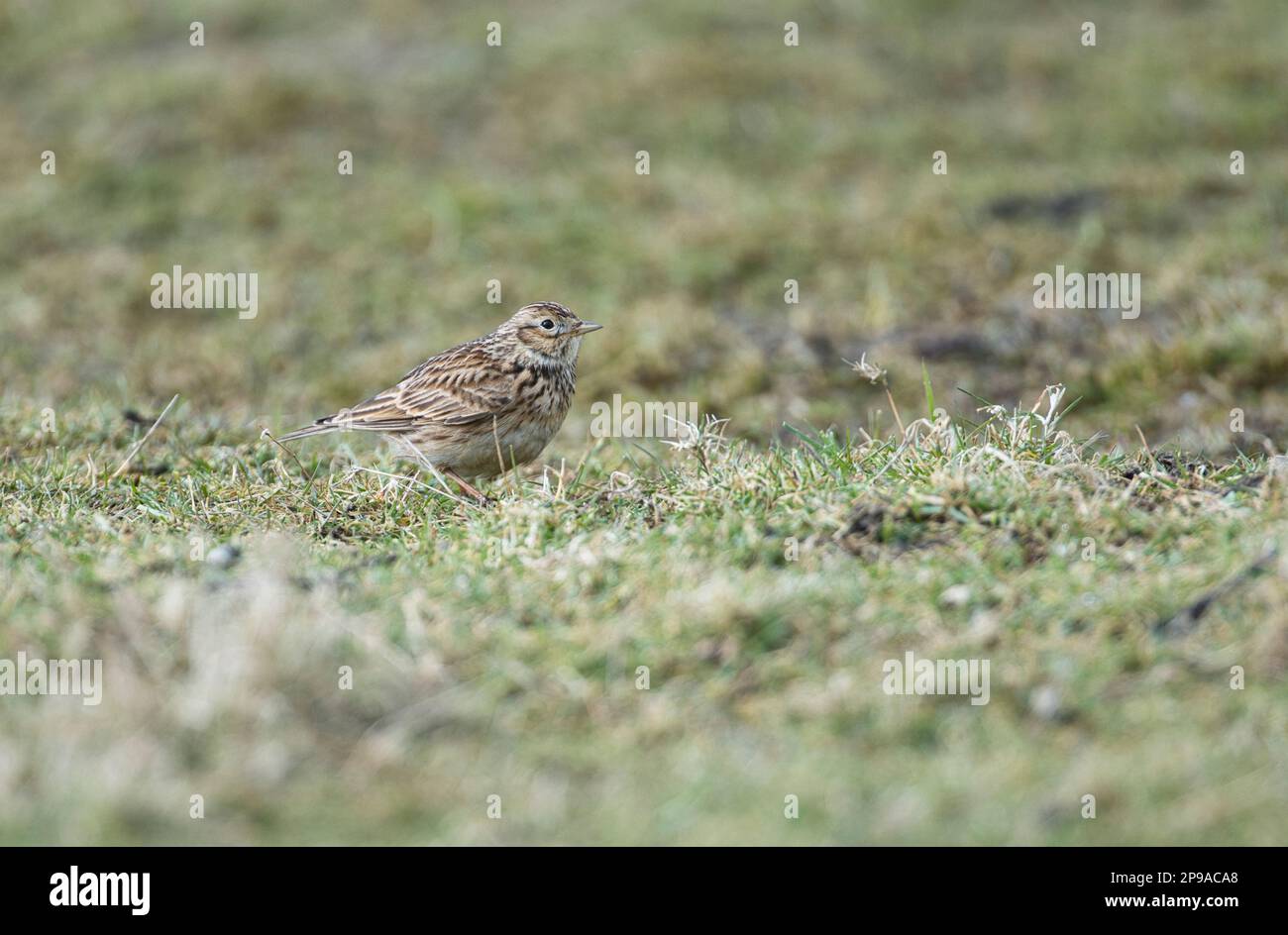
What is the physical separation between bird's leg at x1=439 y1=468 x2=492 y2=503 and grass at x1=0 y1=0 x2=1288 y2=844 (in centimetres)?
29

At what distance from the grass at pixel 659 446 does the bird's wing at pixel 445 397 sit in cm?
38

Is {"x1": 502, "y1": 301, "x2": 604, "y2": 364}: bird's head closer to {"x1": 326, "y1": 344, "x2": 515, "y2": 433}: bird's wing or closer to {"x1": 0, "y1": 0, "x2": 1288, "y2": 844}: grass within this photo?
{"x1": 326, "y1": 344, "x2": 515, "y2": 433}: bird's wing

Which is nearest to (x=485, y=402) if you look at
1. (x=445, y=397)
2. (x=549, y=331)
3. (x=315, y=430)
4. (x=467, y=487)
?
(x=445, y=397)

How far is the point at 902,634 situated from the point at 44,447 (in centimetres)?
506

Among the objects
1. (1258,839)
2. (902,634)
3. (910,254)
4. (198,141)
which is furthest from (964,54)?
(1258,839)

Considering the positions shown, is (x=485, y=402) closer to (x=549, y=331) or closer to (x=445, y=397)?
(x=445, y=397)

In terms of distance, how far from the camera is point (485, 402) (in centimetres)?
729

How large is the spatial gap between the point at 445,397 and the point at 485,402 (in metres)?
0.28

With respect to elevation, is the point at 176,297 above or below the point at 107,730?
above

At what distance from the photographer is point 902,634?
495 cm

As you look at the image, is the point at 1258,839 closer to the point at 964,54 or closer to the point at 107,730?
the point at 107,730

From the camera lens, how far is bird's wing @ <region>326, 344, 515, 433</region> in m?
7.32

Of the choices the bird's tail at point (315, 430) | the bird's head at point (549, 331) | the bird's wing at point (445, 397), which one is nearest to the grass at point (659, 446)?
the bird's tail at point (315, 430)

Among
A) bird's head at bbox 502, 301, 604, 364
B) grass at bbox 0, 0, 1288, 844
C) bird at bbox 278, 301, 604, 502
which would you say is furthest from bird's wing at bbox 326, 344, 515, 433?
grass at bbox 0, 0, 1288, 844
